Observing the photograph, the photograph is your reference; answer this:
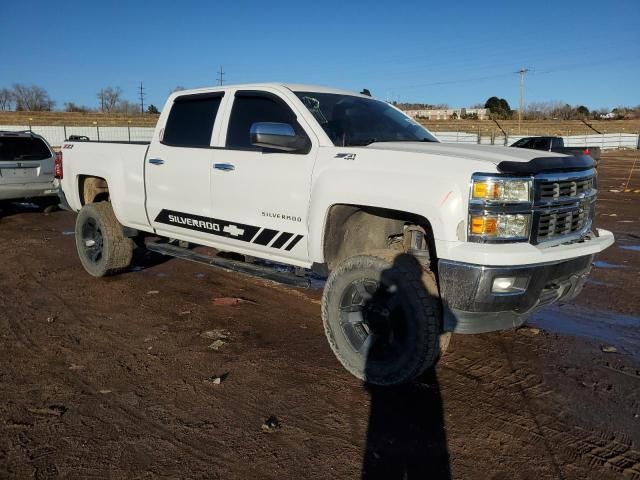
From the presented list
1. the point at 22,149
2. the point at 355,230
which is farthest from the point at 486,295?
the point at 22,149

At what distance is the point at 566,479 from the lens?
2871 mm

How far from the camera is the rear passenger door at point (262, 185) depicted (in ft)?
14.3

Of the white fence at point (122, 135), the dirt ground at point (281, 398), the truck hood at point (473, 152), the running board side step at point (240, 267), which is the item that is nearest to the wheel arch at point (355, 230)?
the running board side step at point (240, 267)

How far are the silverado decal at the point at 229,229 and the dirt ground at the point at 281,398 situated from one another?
0.88m

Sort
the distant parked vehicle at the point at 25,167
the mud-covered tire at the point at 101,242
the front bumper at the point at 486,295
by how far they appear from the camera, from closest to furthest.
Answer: the front bumper at the point at 486,295, the mud-covered tire at the point at 101,242, the distant parked vehicle at the point at 25,167

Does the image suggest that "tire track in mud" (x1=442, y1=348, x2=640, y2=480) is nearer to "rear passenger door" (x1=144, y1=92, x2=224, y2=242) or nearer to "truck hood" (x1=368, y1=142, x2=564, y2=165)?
"truck hood" (x1=368, y1=142, x2=564, y2=165)

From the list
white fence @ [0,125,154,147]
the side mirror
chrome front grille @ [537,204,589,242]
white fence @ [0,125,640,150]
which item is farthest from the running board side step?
white fence @ [0,125,154,147]

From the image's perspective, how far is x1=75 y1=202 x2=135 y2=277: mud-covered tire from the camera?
6570 mm

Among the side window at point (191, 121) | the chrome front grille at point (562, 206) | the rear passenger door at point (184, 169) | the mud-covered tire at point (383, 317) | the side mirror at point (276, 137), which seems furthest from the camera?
the side window at point (191, 121)

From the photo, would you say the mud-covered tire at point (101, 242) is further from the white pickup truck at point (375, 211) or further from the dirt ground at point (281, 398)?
the white pickup truck at point (375, 211)

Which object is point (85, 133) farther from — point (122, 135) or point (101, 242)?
point (101, 242)

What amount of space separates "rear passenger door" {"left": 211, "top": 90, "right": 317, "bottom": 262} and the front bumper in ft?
4.35

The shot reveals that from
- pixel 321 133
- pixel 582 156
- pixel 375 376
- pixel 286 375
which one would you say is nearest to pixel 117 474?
pixel 286 375

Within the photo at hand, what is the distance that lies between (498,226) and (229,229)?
2496 mm
